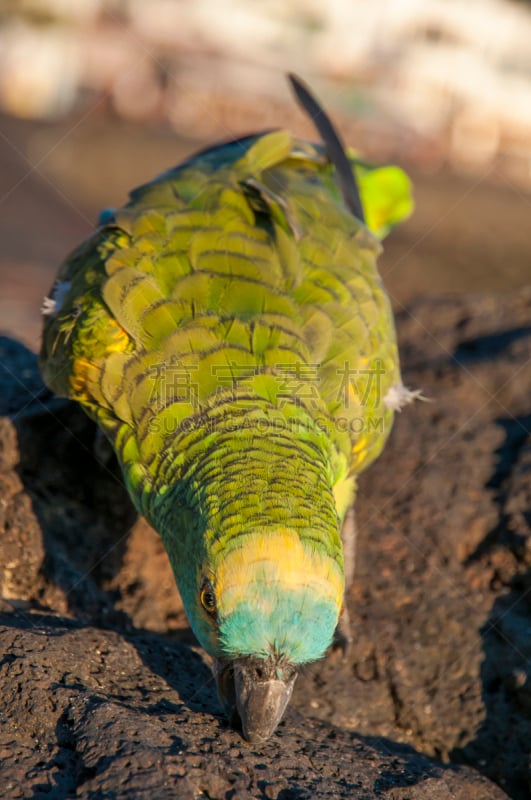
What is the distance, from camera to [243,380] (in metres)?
3.69

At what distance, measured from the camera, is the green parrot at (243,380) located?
301 centimetres

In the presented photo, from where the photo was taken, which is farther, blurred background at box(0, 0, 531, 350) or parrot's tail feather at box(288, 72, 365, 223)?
blurred background at box(0, 0, 531, 350)

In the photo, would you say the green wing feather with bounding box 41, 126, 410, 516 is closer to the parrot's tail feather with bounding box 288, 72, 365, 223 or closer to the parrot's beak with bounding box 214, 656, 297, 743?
the parrot's tail feather with bounding box 288, 72, 365, 223

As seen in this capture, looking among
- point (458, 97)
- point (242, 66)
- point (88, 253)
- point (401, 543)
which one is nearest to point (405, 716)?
point (401, 543)

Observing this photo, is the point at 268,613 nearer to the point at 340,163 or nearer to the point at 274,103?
the point at 340,163

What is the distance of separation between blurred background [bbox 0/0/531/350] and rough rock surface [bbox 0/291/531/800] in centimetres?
616

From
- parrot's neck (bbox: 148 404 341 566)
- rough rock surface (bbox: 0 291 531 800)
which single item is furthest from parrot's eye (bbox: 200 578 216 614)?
rough rock surface (bbox: 0 291 531 800)

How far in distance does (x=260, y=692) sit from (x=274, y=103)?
21.0 meters

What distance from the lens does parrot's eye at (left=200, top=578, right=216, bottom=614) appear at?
3.05 metres

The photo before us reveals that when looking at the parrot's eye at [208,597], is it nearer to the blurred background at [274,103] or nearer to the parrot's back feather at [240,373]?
the parrot's back feather at [240,373]

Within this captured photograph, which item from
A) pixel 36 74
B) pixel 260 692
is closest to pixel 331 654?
pixel 260 692

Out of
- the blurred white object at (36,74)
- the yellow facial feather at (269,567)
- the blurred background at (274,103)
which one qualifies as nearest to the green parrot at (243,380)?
the yellow facial feather at (269,567)

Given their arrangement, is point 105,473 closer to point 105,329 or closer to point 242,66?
point 105,329

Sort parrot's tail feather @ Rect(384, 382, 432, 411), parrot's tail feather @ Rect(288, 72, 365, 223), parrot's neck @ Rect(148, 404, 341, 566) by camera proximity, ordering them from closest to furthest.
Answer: parrot's neck @ Rect(148, 404, 341, 566) → parrot's tail feather @ Rect(384, 382, 432, 411) → parrot's tail feather @ Rect(288, 72, 365, 223)
